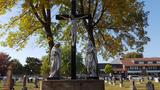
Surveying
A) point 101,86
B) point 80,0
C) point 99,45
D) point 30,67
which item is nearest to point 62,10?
point 80,0

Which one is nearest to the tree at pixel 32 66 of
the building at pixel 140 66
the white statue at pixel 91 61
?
the building at pixel 140 66

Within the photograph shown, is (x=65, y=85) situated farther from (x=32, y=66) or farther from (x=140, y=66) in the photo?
(x=140, y=66)

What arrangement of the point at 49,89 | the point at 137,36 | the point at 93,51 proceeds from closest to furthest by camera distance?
the point at 49,89, the point at 93,51, the point at 137,36

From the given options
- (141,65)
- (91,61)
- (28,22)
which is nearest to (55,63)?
(91,61)

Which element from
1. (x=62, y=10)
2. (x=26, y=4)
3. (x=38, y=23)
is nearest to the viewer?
(x=26, y=4)

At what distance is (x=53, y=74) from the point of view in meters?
19.1

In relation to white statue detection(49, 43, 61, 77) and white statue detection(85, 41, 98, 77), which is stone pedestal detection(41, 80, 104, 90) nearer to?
white statue detection(49, 43, 61, 77)

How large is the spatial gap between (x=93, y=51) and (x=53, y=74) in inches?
99.7

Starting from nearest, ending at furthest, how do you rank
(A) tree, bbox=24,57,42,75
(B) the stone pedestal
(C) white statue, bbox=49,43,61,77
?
1. (B) the stone pedestal
2. (C) white statue, bbox=49,43,61,77
3. (A) tree, bbox=24,57,42,75

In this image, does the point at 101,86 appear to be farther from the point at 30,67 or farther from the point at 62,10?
the point at 30,67

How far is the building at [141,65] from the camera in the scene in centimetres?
14262

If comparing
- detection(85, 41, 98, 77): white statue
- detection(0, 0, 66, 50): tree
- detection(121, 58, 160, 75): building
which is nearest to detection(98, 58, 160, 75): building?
detection(121, 58, 160, 75): building

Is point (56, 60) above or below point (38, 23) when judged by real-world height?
below

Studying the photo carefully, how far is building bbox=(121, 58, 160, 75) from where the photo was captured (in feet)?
468
